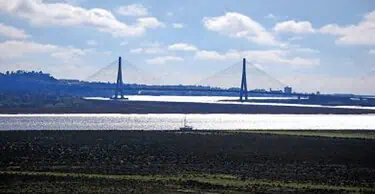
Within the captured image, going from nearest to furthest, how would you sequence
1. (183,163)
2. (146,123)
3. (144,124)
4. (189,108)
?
(183,163), (144,124), (146,123), (189,108)

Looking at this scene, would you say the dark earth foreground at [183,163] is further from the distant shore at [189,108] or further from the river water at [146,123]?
the distant shore at [189,108]

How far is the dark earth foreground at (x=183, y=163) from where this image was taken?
96.0 feet

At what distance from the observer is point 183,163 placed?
38.9 metres

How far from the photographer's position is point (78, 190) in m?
27.5

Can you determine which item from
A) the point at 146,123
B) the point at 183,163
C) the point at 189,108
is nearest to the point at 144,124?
the point at 146,123

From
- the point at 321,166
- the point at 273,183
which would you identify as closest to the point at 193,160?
the point at 321,166

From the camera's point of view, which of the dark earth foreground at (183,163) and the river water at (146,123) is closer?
the dark earth foreground at (183,163)

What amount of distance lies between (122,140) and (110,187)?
2687 centimetres

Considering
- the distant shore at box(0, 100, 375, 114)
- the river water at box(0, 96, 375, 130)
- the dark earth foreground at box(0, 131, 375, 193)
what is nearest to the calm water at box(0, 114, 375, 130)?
the river water at box(0, 96, 375, 130)

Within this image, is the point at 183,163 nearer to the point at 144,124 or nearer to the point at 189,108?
the point at 144,124

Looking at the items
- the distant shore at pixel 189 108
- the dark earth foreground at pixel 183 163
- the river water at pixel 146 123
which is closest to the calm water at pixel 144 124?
the river water at pixel 146 123

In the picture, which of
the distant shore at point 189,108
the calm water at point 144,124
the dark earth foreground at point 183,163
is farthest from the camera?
the distant shore at point 189,108

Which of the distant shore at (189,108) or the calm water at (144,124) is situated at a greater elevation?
the distant shore at (189,108)

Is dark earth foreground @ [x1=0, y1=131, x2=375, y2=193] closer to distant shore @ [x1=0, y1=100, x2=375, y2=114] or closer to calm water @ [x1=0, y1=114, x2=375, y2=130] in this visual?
calm water @ [x1=0, y1=114, x2=375, y2=130]
